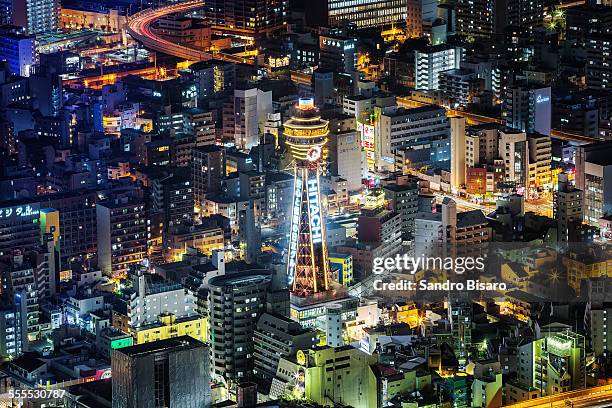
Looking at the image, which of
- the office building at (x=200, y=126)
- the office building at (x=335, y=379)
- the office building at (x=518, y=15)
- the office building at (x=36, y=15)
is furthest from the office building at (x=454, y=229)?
the office building at (x=36, y=15)

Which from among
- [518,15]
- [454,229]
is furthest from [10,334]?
[518,15]

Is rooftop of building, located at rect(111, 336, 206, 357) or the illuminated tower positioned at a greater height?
rooftop of building, located at rect(111, 336, 206, 357)

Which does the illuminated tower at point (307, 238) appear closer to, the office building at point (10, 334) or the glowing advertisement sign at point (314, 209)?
the glowing advertisement sign at point (314, 209)

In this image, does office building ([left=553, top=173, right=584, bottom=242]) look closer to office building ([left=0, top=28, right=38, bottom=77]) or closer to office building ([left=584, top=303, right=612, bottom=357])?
office building ([left=584, top=303, right=612, bottom=357])

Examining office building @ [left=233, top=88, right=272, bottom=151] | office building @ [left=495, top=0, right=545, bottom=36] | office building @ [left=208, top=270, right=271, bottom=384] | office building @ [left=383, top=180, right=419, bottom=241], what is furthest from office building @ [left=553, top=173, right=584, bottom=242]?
office building @ [left=495, top=0, right=545, bottom=36]

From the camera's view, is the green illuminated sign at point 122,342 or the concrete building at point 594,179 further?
the concrete building at point 594,179

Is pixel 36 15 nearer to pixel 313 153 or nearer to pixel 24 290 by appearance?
pixel 313 153
